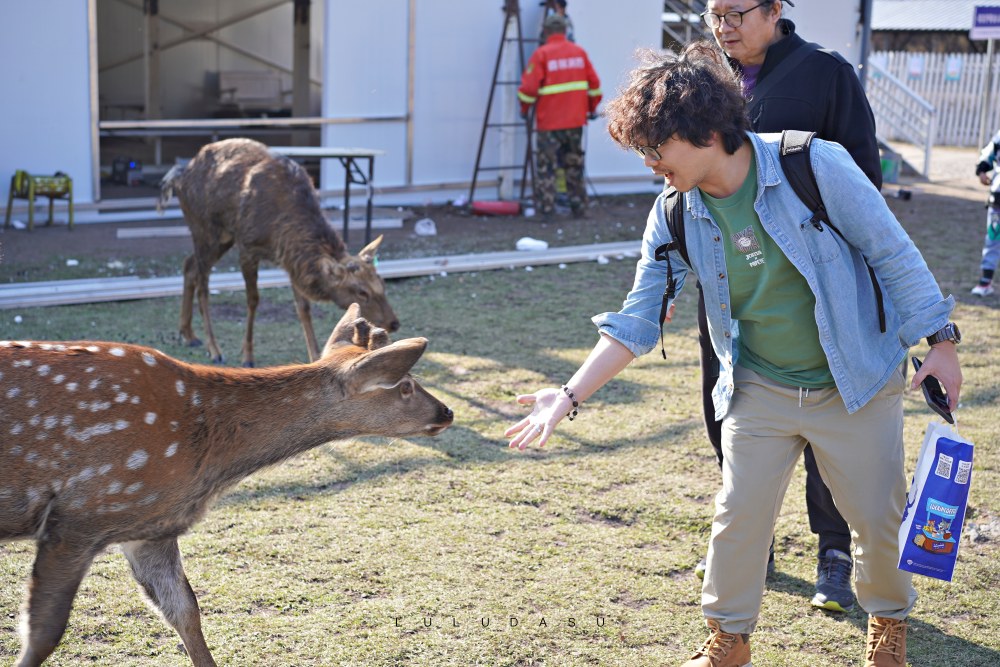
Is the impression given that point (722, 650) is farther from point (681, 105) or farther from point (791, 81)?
point (791, 81)

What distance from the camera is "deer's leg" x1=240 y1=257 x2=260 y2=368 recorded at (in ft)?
24.7

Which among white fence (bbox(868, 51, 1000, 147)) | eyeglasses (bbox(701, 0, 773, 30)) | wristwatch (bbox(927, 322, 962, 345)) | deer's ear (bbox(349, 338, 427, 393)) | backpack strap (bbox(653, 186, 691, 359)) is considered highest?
white fence (bbox(868, 51, 1000, 147))

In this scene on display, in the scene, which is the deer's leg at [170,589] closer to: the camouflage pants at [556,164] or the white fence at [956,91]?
the camouflage pants at [556,164]

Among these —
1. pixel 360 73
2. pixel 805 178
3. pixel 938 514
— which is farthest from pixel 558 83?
pixel 938 514

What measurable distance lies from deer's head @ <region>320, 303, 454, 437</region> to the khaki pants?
1.12 meters

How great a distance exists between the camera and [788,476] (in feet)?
11.7

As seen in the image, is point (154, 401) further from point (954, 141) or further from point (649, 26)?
point (954, 141)

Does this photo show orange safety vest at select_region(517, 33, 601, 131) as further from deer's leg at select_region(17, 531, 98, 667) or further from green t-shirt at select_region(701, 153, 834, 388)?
deer's leg at select_region(17, 531, 98, 667)

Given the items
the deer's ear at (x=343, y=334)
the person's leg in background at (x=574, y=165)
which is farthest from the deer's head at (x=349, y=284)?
the person's leg in background at (x=574, y=165)

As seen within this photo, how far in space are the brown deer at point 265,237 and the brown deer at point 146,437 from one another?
327 cm

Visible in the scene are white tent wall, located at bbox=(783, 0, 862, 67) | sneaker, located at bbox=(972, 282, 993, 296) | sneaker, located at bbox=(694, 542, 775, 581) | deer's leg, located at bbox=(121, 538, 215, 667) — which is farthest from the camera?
white tent wall, located at bbox=(783, 0, 862, 67)

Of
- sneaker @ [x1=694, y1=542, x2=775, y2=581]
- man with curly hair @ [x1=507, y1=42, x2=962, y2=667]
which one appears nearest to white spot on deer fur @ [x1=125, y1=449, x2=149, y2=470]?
man with curly hair @ [x1=507, y1=42, x2=962, y2=667]

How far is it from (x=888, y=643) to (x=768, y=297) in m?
1.25

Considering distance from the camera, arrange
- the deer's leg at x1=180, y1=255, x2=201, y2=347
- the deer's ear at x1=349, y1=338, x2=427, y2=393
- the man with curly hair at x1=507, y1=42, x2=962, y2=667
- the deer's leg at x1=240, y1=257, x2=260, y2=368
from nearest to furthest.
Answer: the man with curly hair at x1=507, y1=42, x2=962, y2=667 → the deer's ear at x1=349, y1=338, x2=427, y2=393 → the deer's leg at x1=240, y1=257, x2=260, y2=368 → the deer's leg at x1=180, y1=255, x2=201, y2=347
